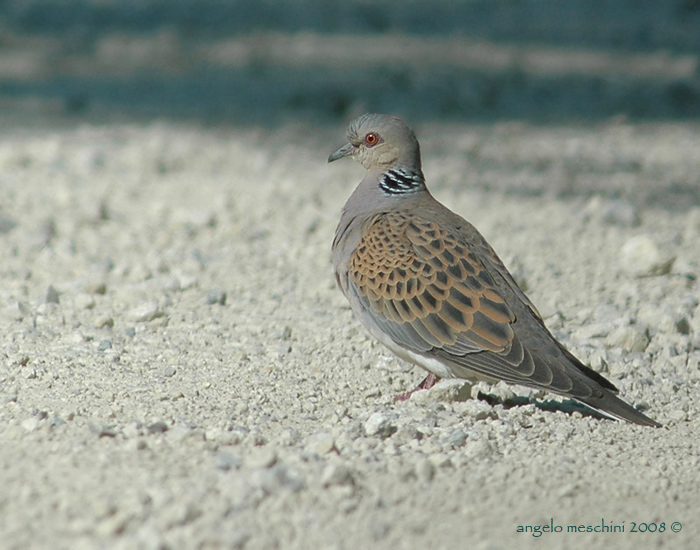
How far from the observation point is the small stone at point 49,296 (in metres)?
5.13

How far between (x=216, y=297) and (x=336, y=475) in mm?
2292

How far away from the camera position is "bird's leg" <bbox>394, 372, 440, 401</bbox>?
4211 mm

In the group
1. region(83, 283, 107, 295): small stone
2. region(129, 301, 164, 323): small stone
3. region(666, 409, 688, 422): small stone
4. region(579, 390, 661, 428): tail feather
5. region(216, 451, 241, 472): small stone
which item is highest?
region(83, 283, 107, 295): small stone

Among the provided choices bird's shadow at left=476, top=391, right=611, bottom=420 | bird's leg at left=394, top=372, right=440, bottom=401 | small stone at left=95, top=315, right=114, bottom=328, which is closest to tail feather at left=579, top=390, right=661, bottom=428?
bird's shadow at left=476, top=391, right=611, bottom=420

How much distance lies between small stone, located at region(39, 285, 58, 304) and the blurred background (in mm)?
4206

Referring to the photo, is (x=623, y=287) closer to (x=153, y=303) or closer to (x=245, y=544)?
(x=153, y=303)

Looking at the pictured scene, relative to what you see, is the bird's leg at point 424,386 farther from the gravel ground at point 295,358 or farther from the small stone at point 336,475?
the small stone at point 336,475

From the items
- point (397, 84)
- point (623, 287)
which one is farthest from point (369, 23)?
point (623, 287)

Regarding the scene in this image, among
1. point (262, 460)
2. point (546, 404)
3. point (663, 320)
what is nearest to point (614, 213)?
point (663, 320)

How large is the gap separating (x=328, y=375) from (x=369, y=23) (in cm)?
912

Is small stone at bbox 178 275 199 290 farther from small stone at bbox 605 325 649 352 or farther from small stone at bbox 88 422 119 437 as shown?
small stone at bbox 605 325 649 352

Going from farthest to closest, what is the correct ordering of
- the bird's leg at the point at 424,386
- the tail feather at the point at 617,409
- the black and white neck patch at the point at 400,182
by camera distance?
the black and white neck patch at the point at 400,182, the bird's leg at the point at 424,386, the tail feather at the point at 617,409

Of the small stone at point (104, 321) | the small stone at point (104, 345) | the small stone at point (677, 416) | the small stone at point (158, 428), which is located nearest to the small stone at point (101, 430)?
the small stone at point (158, 428)

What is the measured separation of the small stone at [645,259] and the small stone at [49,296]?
302 cm
